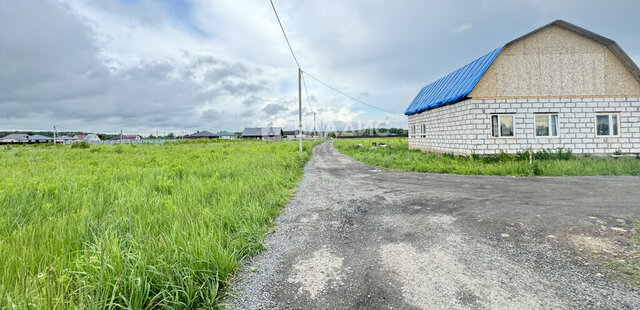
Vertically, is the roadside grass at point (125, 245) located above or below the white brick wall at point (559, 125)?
below

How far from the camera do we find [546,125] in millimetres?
13242

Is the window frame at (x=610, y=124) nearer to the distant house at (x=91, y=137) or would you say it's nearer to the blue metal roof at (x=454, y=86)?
the blue metal roof at (x=454, y=86)

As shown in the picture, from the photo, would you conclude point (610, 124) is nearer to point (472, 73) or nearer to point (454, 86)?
point (472, 73)

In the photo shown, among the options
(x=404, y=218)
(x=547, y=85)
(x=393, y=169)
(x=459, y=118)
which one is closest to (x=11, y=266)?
(x=404, y=218)

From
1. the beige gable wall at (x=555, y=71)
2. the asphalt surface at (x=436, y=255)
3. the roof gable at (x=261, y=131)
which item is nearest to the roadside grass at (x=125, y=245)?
the asphalt surface at (x=436, y=255)

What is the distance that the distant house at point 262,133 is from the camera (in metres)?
101

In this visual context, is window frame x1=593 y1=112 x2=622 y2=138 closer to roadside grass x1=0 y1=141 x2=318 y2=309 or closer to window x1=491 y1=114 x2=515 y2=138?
window x1=491 y1=114 x2=515 y2=138

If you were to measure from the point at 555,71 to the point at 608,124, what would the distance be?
3755 mm

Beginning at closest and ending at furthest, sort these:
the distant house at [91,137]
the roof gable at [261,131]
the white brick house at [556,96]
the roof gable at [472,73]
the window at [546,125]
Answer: the roof gable at [472,73]
the white brick house at [556,96]
the window at [546,125]
the distant house at [91,137]
the roof gable at [261,131]

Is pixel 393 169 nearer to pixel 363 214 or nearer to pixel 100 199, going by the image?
pixel 363 214

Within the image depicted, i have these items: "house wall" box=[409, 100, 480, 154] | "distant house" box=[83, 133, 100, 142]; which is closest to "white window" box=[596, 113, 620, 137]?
"house wall" box=[409, 100, 480, 154]

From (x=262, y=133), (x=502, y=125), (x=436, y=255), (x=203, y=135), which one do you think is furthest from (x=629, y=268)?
(x=203, y=135)

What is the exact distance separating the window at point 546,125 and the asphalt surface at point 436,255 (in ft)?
26.8

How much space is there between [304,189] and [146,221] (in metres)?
4.31
